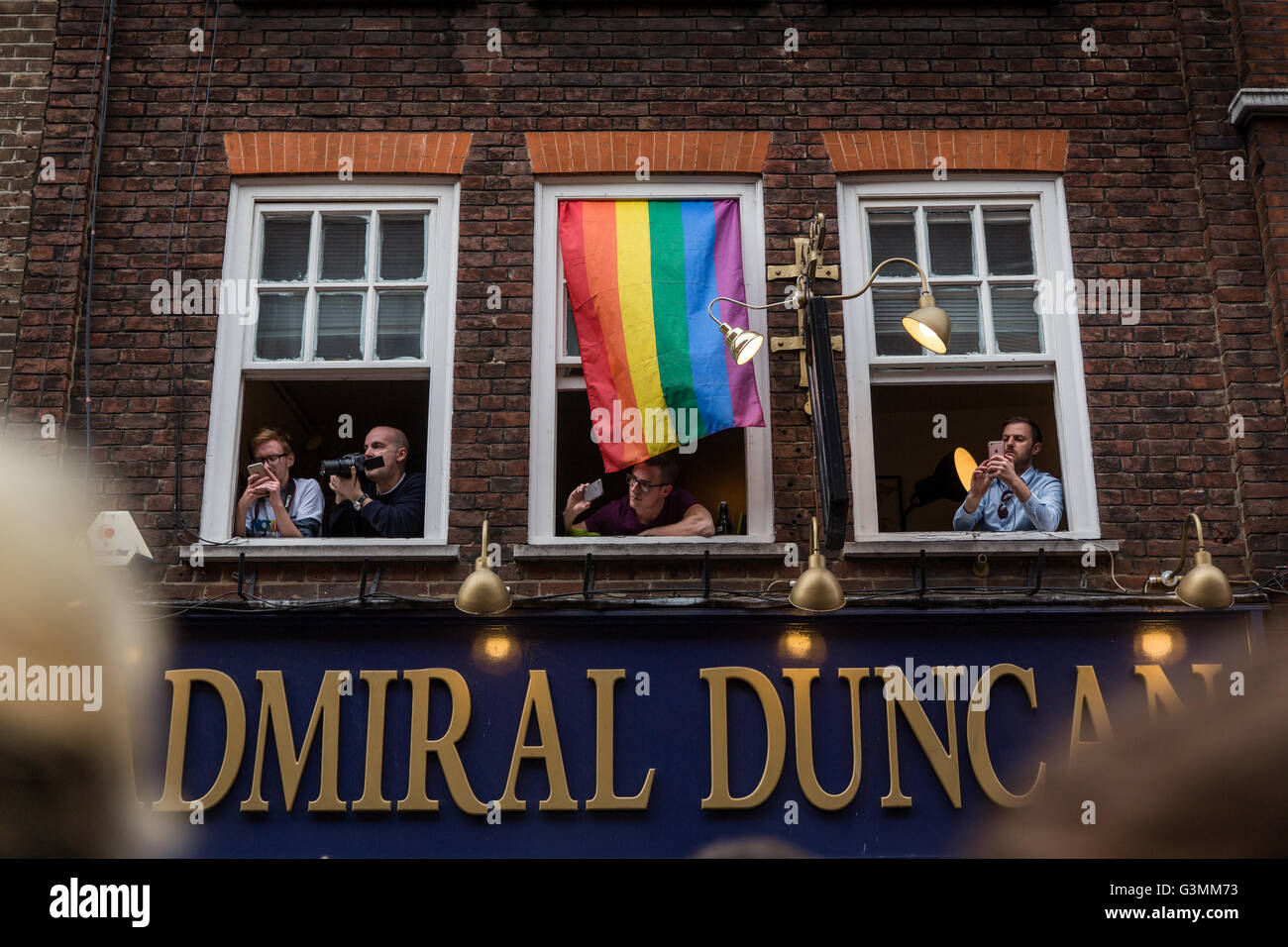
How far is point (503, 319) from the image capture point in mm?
7531

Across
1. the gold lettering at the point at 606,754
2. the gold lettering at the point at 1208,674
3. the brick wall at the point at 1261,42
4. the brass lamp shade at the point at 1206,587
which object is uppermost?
the brick wall at the point at 1261,42

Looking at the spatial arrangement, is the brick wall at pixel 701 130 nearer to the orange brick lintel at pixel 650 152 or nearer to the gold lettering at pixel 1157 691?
the orange brick lintel at pixel 650 152

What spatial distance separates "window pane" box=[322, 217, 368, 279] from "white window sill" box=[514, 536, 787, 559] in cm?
214

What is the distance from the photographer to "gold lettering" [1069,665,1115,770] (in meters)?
6.73

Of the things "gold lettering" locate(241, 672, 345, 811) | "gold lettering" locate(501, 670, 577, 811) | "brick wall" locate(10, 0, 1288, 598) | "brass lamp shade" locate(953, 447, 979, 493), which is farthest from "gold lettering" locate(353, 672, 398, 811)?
"brass lamp shade" locate(953, 447, 979, 493)

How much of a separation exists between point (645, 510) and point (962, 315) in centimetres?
231

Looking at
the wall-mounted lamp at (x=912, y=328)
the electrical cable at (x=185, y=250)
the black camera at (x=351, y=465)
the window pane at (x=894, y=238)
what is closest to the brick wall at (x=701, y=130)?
the electrical cable at (x=185, y=250)

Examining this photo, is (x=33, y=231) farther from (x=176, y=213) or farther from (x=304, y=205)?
(x=304, y=205)

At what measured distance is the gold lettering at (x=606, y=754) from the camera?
6.61 meters

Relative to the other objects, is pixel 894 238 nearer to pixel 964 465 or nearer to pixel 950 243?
pixel 950 243

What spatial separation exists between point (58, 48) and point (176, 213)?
1366 mm

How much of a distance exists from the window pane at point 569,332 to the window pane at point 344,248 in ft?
4.20
